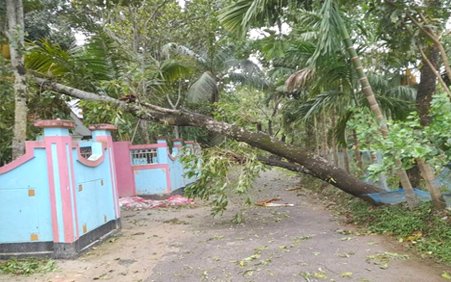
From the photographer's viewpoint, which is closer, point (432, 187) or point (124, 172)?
point (432, 187)

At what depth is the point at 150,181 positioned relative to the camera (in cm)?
1198

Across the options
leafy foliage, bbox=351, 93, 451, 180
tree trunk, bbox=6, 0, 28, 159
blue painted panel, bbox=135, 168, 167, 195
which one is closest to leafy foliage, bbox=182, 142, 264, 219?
tree trunk, bbox=6, 0, 28, 159

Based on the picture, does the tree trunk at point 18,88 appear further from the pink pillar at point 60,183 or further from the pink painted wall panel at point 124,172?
the pink painted wall panel at point 124,172

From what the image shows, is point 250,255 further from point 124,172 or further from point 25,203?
point 124,172

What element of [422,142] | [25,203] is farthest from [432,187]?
Result: [25,203]

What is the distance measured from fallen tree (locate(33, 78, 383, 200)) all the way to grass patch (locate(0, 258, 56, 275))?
3228 millimetres

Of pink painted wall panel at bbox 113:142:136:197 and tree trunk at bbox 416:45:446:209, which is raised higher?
tree trunk at bbox 416:45:446:209

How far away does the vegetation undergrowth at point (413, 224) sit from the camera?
507cm

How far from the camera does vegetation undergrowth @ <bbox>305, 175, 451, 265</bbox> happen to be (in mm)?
5072

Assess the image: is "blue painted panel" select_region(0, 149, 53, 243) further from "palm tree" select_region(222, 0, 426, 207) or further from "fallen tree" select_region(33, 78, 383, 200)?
"palm tree" select_region(222, 0, 426, 207)

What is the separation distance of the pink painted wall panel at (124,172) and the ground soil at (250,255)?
3.64 metres

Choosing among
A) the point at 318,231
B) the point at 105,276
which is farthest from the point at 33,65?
the point at 318,231

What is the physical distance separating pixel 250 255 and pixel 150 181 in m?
7.08

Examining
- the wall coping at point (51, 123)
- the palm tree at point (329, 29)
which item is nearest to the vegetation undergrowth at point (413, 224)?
the palm tree at point (329, 29)
